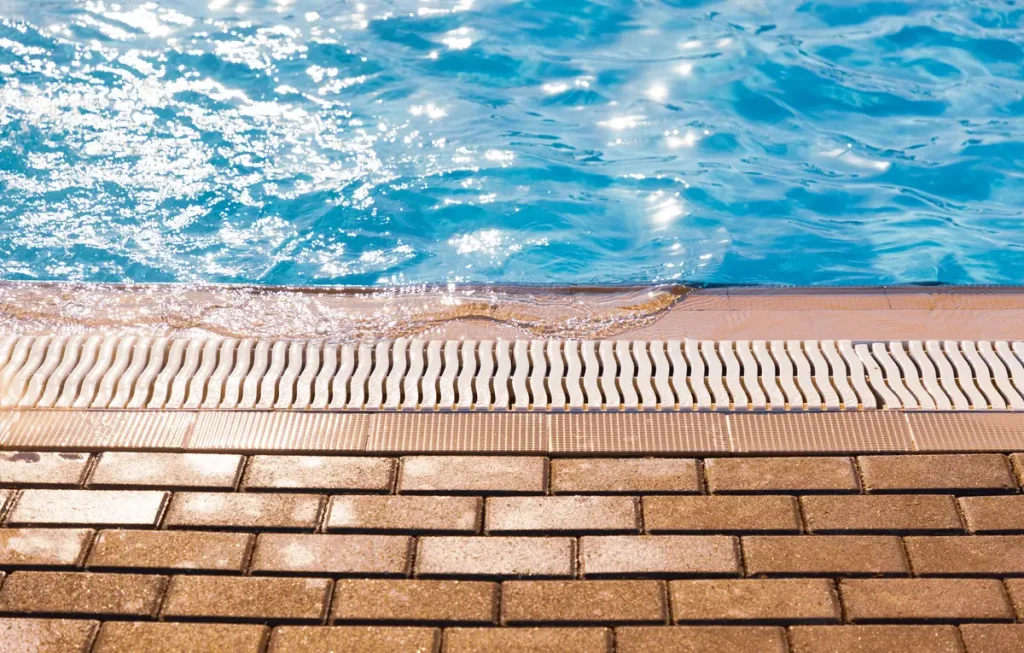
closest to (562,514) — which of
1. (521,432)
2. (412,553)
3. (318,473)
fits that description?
(521,432)

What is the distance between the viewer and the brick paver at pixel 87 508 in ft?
11.0

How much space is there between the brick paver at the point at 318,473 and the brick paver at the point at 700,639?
3.72 ft

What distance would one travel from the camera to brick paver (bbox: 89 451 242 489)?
11.4 feet

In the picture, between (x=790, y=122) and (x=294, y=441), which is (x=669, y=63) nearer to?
(x=790, y=122)

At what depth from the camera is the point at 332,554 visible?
323 centimetres

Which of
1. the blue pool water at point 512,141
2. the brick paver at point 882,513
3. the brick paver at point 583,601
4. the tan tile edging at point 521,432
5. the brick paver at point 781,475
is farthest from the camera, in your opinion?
the blue pool water at point 512,141

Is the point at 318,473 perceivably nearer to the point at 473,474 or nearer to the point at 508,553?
the point at 473,474

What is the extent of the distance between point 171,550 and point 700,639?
2.01m

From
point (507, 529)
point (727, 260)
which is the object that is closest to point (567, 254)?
point (727, 260)

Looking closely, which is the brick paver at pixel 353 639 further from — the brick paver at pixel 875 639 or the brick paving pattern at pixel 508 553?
the brick paver at pixel 875 639

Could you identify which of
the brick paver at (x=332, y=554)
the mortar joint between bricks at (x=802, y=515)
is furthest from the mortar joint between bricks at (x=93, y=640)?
the mortar joint between bricks at (x=802, y=515)

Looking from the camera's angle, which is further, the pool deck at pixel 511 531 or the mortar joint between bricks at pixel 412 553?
the mortar joint between bricks at pixel 412 553

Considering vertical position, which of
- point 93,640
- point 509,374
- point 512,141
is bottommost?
point 512,141

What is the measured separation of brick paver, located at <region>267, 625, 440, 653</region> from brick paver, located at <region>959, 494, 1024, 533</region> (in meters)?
2.13
